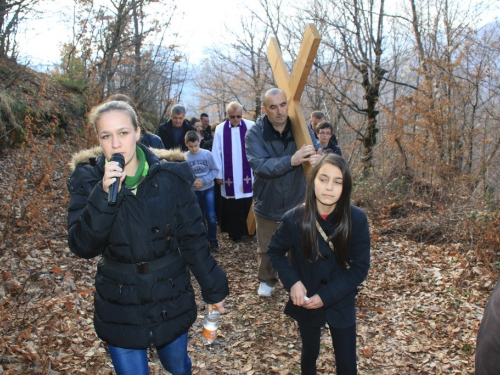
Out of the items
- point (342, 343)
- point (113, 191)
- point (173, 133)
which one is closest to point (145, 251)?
point (113, 191)

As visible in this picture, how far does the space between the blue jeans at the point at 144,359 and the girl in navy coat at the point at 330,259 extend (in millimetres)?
770

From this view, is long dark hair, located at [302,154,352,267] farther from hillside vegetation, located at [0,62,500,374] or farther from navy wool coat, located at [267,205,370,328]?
hillside vegetation, located at [0,62,500,374]

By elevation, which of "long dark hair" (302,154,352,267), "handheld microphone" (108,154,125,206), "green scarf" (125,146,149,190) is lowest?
"long dark hair" (302,154,352,267)

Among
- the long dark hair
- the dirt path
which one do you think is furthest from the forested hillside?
the long dark hair

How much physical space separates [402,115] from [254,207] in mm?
6544

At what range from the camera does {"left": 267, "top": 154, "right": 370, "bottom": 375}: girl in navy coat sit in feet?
8.50

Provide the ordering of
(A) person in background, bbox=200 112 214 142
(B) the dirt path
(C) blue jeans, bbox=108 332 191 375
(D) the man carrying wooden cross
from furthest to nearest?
1. (A) person in background, bbox=200 112 214 142
2. (D) the man carrying wooden cross
3. (B) the dirt path
4. (C) blue jeans, bbox=108 332 191 375

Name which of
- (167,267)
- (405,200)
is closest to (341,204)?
(167,267)

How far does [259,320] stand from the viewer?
177 inches

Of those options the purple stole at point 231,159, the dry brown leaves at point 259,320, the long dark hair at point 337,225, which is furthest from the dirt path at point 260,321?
the purple stole at point 231,159

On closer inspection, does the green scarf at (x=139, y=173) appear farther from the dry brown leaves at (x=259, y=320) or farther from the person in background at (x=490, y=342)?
the dry brown leaves at (x=259, y=320)

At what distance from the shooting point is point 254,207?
479cm

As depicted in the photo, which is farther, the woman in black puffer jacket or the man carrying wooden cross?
the man carrying wooden cross

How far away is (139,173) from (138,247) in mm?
415
